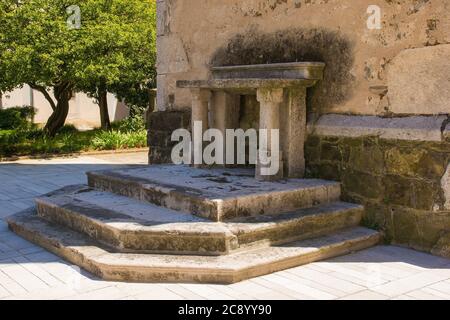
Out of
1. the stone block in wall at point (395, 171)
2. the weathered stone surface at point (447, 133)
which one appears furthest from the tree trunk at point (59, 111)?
the weathered stone surface at point (447, 133)

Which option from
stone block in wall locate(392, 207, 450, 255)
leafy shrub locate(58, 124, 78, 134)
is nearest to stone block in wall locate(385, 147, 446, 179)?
stone block in wall locate(392, 207, 450, 255)

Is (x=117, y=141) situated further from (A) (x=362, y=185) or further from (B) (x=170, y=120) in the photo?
(A) (x=362, y=185)

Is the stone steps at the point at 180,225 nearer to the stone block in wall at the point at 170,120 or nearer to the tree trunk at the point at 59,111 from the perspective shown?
the stone block in wall at the point at 170,120

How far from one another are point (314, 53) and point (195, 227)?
2354mm

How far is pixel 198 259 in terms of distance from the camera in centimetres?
384

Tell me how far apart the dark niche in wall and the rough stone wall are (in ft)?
1.48

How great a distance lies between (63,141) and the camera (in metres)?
13.2

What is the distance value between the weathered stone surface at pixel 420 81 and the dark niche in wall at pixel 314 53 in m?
0.49

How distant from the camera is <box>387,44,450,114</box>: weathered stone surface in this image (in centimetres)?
422

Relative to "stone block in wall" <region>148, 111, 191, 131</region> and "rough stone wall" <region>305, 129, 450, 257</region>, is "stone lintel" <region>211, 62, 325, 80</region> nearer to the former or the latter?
"rough stone wall" <region>305, 129, 450, 257</region>
